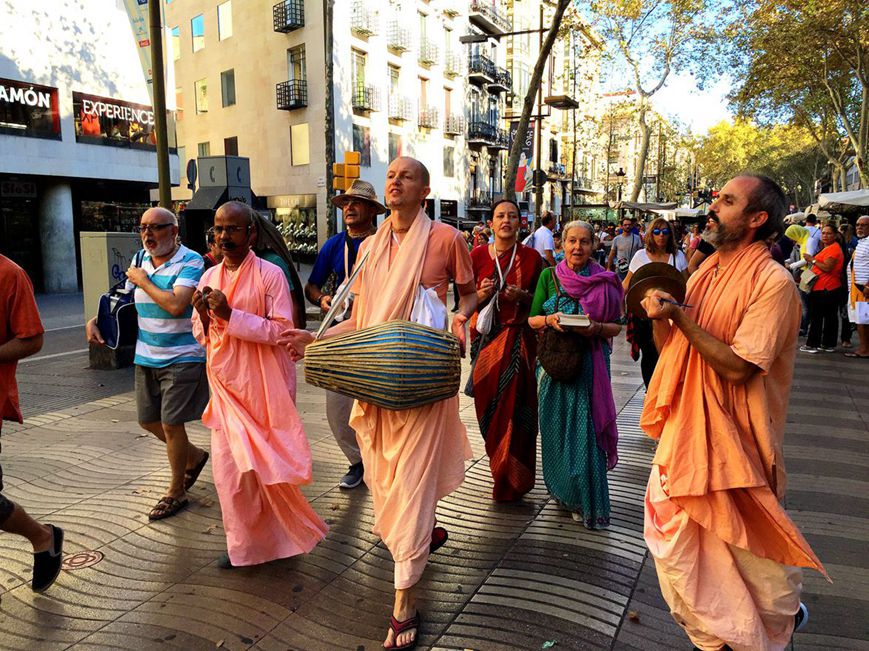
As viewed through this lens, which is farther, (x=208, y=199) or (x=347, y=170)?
(x=347, y=170)

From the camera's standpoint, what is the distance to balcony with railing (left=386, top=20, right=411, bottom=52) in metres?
29.4

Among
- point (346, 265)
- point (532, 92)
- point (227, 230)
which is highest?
point (532, 92)

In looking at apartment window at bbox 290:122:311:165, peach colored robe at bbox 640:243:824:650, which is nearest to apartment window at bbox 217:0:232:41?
apartment window at bbox 290:122:311:165

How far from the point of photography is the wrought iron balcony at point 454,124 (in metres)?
34.5

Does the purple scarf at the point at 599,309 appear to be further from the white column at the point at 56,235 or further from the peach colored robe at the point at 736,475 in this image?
the white column at the point at 56,235

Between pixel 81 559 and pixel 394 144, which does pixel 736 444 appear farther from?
pixel 394 144

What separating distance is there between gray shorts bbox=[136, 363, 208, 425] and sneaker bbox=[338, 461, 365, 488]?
1.10 m

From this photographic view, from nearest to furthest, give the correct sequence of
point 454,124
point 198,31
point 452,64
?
point 198,31 → point 452,64 → point 454,124

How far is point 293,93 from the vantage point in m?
27.3

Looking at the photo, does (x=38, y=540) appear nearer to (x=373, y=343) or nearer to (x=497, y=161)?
(x=373, y=343)

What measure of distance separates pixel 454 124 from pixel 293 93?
1010 centimetres

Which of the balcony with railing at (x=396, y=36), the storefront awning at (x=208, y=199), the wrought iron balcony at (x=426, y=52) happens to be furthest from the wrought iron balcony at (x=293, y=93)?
the storefront awning at (x=208, y=199)

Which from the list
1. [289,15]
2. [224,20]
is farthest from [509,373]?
[224,20]

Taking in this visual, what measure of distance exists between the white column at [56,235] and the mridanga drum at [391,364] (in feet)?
62.8
